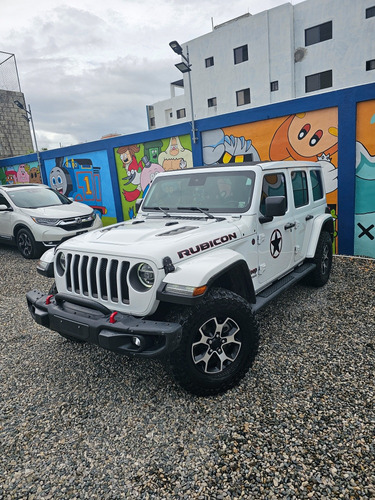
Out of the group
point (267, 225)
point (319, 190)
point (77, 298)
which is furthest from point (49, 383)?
point (319, 190)

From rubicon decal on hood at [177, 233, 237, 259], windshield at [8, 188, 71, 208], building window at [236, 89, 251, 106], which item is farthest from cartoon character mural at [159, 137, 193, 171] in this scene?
building window at [236, 89, 251, 106]

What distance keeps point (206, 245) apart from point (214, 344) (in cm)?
84

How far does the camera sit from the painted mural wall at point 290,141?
6520 millimetres

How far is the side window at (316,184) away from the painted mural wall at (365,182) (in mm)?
1637

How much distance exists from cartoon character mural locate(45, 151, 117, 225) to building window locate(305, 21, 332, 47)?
2017 centimetres

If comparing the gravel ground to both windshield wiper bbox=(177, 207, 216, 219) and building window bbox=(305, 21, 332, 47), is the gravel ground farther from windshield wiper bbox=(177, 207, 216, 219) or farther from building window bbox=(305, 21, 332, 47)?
building window bbox=(305, 21, 332, 47)

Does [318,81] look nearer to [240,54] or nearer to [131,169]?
[240,54]

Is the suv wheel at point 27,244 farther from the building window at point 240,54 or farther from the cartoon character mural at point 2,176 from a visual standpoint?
the building window at point 240,54

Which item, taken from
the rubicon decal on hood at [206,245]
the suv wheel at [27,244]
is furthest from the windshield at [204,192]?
the suv wheel at [27,244]

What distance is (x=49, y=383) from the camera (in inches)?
123

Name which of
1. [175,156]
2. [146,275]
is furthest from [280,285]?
[175,156]

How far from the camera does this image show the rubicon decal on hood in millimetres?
2760

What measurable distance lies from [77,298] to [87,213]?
5.71 metres

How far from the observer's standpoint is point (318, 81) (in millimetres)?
23125
